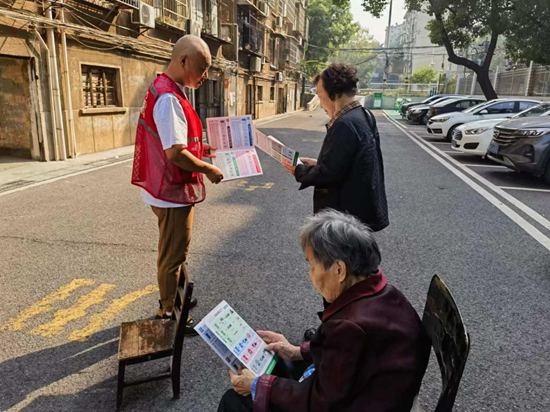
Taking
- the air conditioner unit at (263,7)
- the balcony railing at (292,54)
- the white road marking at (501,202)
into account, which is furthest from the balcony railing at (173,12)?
the balcony railing at (292,54)

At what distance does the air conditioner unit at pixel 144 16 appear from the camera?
11.8 metres

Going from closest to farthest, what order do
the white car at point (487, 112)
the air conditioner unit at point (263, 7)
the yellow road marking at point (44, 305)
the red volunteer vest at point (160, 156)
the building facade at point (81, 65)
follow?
the red volunteer vest at point (160, 156) < the yellow road marking at point (44, 305) < the building facade at point (81, 65) < the white car at point (487, 112) < the air conditioner unit at point (263, 7)

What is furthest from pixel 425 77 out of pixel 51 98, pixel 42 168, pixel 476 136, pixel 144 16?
pixel 42 168

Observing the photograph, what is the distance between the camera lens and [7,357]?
267 centimetres

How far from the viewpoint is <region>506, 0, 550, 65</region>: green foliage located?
17.1 metres

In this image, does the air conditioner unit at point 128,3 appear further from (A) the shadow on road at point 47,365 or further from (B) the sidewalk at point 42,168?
(A) the shadow on road at point 47,365

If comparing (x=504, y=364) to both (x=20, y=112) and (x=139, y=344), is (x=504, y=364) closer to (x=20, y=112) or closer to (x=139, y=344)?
(x=139, y=344)

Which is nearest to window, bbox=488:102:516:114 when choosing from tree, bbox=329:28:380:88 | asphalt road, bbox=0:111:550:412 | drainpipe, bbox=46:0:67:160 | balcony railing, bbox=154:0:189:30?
asphalt road, bbox=0:111:550:412

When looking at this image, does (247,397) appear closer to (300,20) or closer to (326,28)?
(300,20)

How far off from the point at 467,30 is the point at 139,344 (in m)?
24.5

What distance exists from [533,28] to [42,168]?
1859 cm

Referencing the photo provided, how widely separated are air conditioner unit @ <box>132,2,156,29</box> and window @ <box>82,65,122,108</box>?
58.8 inches

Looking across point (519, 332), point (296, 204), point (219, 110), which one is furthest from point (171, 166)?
point (219, 110)

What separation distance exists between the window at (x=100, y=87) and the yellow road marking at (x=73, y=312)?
8613mm
